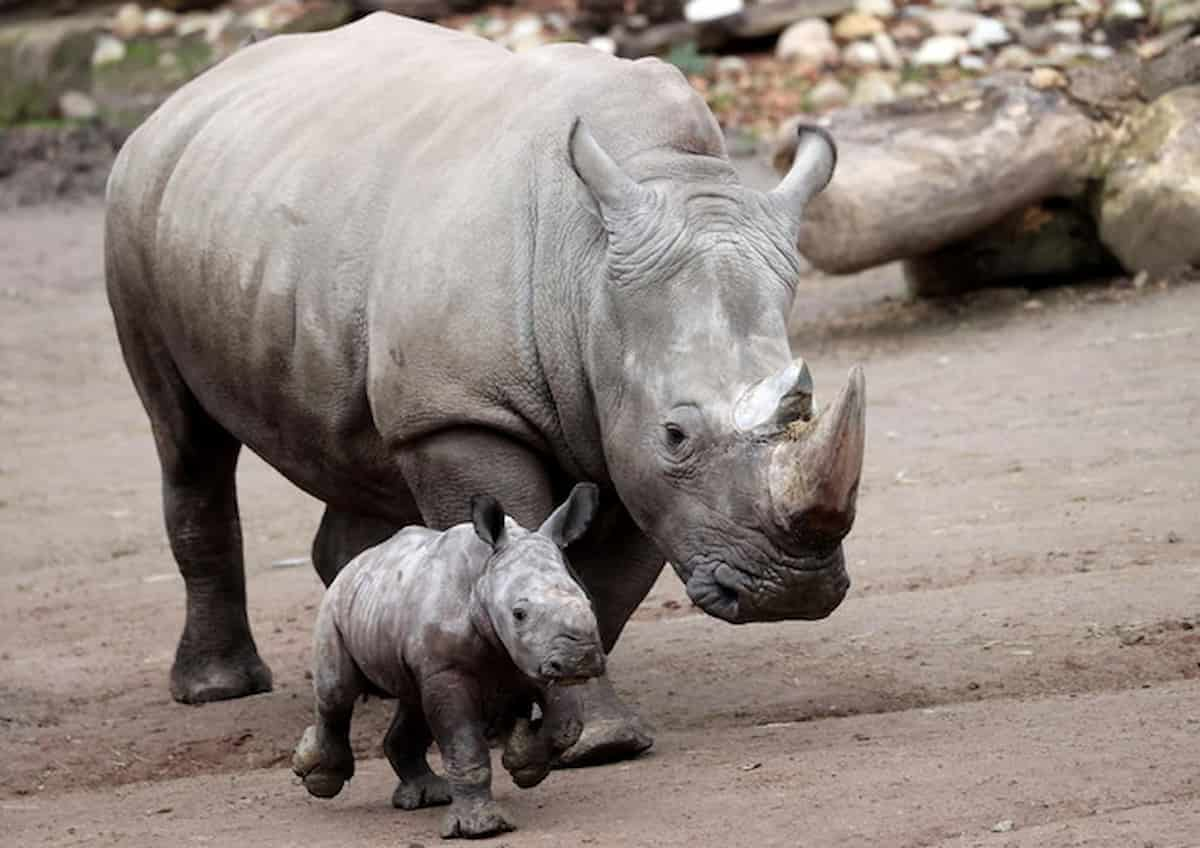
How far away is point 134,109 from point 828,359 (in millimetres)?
9376

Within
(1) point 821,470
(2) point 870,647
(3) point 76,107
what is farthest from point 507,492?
(3) point 76,107

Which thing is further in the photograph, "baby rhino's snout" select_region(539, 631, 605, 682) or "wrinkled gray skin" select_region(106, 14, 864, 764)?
"wrinkled gray skin" select_region(106, 14, 864, 764)

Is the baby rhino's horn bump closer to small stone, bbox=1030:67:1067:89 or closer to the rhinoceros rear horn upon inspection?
the rhinoceros rear horn

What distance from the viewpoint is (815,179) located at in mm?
6250

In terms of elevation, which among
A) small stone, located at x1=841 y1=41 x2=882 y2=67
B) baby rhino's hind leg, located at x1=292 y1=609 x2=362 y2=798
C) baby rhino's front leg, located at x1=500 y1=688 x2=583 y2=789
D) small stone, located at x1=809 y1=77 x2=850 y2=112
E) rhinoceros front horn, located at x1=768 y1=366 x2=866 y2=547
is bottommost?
small stone, located at x1=841 y1=41 x2=882 y2=67

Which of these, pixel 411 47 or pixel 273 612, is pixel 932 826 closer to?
pixel 411 47

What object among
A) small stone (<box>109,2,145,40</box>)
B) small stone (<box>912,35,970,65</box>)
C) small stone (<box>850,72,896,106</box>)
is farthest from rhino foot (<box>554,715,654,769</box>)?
small stone (<box>109,2,145,40</box>)

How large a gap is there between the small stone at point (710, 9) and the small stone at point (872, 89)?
171 cm


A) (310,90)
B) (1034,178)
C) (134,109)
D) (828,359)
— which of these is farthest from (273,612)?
(134,109)

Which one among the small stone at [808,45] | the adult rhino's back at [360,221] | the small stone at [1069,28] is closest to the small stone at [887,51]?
the small stone at [808,45]

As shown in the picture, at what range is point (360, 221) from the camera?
21.9 feet

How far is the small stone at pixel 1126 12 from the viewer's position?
17.9 metres

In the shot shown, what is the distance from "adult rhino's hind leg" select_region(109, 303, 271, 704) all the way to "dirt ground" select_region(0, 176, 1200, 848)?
16 cm

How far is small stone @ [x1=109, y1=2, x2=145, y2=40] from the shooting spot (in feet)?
72.9
